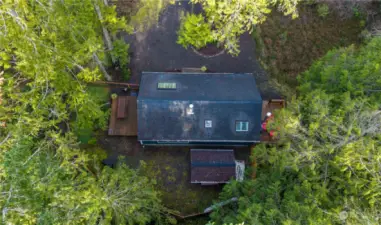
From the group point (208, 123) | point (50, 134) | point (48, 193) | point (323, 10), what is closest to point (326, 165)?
point (208, 123)

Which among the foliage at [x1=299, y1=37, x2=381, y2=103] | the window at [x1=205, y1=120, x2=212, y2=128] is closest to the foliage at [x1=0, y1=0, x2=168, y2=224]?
the window at [x1=205, y1=120, x2=212, y2=128]

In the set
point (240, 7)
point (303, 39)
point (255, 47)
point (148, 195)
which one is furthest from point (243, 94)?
point (303, 39)

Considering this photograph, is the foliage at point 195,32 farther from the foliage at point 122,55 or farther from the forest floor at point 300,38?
the forest floor at point 300,38

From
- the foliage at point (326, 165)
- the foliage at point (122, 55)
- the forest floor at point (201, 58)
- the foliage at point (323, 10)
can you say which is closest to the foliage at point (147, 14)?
the forest floor at point (201, 58)

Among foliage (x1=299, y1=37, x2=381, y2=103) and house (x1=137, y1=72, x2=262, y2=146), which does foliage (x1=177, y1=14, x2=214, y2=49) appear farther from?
foliage (x1=299, y1=37, x2=381, y2=103)

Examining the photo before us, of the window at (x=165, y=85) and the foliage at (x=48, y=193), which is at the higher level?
the window at (x=165, y=85)

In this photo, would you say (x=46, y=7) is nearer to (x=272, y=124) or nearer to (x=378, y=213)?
(x=272, y=124)

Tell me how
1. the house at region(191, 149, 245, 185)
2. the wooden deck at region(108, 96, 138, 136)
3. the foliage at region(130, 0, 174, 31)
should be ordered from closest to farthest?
the house at region(191, 149, 245, 185)
the wooden deck at region(108, 96, 138, 136)
the foliage at region(130, 0, 174, 31)
